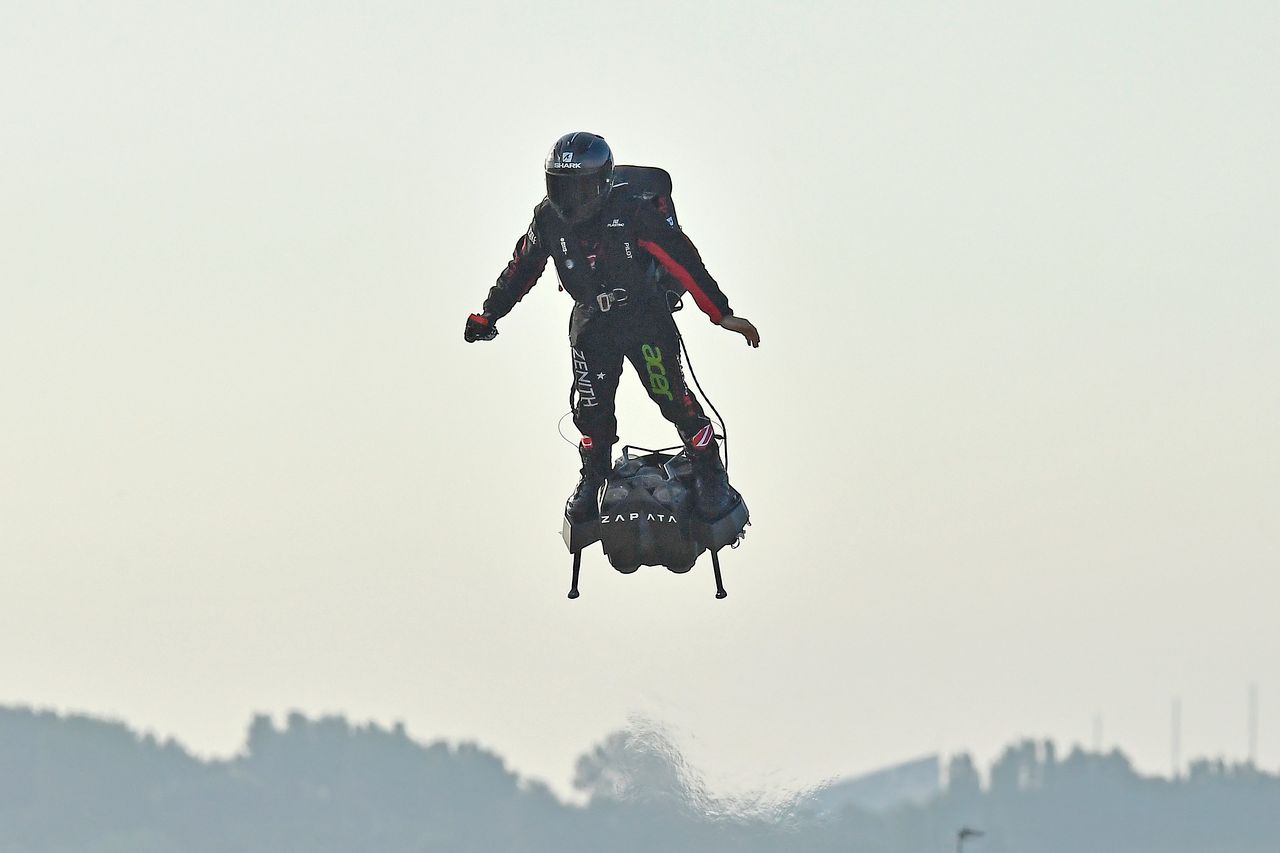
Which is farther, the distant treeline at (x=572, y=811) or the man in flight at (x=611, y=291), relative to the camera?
the distant treeline at (x=572, y=811)

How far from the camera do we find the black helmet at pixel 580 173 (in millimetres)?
39594

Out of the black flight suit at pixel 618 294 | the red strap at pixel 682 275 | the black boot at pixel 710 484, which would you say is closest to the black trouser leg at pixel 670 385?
the black flight suit at pixel 618 294

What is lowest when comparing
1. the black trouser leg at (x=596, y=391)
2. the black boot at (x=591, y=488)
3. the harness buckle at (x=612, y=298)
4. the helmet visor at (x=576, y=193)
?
the black boot at (x=591, y=488)

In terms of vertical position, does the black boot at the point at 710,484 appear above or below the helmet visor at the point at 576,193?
below

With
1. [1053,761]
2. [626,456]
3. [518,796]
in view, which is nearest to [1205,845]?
[1053,761]

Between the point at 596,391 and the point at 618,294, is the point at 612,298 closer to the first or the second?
the point at 618,294

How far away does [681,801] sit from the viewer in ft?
263

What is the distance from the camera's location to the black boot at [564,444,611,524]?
136 ft

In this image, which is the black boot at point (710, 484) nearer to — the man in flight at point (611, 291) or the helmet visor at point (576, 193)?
the man in flight at point (611, 291)

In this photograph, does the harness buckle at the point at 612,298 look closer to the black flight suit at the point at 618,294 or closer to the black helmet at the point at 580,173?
the black flight suit at the point at 618,294

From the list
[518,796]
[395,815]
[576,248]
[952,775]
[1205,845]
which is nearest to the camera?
[576,248]

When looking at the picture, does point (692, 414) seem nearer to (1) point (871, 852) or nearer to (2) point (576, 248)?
(2) point (576, 248)

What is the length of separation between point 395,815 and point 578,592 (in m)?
139

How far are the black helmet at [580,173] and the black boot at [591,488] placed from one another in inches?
129
